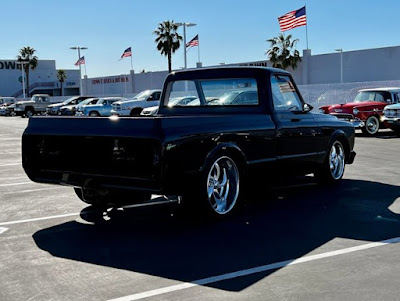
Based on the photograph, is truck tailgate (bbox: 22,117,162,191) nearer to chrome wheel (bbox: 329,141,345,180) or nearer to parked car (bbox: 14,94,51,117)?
chrome wheel (bbox: 329,141,345,180)

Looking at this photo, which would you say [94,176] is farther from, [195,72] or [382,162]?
[382,162]

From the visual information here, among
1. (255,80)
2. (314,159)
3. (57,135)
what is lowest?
(314,159)

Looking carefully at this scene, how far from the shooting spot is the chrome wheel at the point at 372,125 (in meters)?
19.4

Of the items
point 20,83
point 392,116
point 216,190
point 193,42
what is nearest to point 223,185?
point 216,190

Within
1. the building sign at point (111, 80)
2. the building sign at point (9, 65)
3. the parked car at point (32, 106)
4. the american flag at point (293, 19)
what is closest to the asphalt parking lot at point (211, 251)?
the american flag at point (293, 19)

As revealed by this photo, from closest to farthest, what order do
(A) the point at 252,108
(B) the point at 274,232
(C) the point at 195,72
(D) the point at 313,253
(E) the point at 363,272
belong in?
(E) the point at 363,272 < (D) the point at 313,253 < (B) the point at 274,232 < (A) the point at 252,108 < (C) the point at 195,72

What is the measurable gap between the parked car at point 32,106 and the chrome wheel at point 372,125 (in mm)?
31466

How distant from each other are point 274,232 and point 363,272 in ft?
4.67

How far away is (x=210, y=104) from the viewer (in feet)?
24.5

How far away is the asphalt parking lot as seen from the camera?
12.9 ft

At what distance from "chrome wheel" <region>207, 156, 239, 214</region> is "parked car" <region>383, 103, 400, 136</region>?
44.6 ft

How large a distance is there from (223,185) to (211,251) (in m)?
1.50

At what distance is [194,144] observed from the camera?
5.71m

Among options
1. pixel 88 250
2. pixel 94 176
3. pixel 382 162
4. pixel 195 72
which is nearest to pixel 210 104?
pixel 195 72
